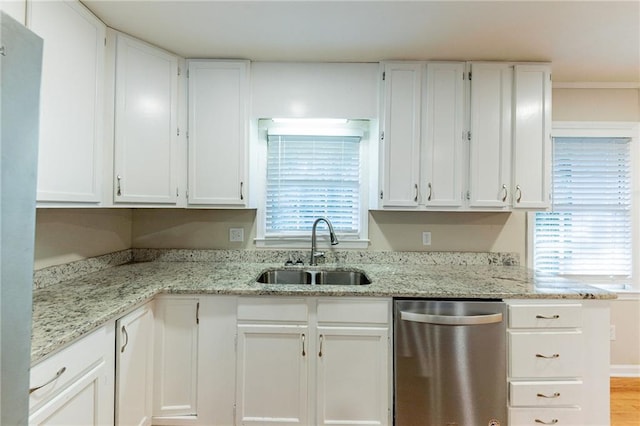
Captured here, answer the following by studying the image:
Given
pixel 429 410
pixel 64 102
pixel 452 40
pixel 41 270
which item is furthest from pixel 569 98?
pixel 41 270

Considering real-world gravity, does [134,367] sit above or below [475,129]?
below

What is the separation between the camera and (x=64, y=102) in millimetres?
1413

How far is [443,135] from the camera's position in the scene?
2.08 m

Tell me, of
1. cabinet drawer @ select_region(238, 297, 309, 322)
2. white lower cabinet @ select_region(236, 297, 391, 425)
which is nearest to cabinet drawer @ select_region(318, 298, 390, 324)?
white lower cabinet @ select_region(236, 297, 391, 425)

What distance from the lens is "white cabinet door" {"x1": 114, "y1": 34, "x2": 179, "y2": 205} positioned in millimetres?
1771

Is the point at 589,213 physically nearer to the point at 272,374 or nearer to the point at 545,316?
the point at 545,316

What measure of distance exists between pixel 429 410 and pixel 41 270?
222 cm

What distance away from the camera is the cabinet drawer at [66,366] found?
0.94 m

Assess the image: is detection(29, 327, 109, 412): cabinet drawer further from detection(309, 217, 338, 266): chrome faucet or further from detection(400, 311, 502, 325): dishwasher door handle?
detection(400, 311, 502, 325): dishwasher door handle

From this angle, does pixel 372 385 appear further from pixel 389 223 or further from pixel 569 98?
pixel 569 98

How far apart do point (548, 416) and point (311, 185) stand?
2041mm

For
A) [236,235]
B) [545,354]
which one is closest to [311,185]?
[236,235]

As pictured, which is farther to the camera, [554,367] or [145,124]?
[145,124]

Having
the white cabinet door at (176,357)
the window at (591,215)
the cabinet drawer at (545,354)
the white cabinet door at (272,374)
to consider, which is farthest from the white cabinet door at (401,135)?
the white cabinet door at (176,357)
